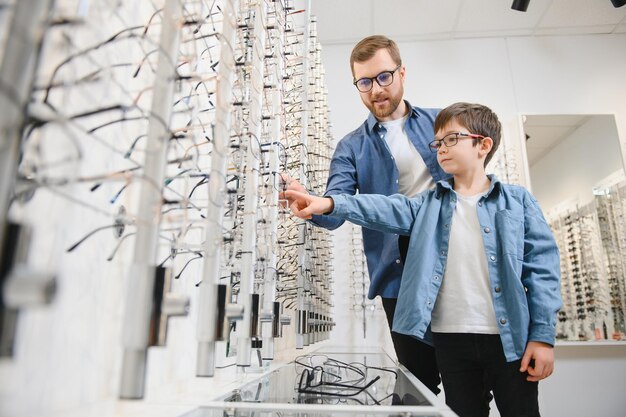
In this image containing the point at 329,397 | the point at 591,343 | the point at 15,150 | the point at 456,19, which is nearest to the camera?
the point at 15,150

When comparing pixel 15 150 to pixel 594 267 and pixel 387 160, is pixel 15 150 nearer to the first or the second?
pixel 387 160

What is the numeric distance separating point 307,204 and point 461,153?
1.48 feet

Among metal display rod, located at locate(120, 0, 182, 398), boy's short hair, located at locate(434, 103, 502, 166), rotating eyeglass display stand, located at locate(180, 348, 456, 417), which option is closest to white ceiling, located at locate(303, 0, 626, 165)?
boy's short hair, located at locate(434, 103, 502, 166)

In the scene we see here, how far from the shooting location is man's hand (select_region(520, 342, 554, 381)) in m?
0.99

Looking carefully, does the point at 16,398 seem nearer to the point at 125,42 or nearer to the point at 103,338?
the point at 103,338

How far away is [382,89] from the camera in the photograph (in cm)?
144

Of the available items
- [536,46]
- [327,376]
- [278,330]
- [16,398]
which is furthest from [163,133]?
[536,46]

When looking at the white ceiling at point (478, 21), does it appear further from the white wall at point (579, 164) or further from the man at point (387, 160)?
the man at point (387, 160)

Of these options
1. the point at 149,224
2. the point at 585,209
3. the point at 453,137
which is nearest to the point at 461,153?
the point at 453,137

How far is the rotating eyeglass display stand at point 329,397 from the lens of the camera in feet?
2.08

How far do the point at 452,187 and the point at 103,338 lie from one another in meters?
0.94

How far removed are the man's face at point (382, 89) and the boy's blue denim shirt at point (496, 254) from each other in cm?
38

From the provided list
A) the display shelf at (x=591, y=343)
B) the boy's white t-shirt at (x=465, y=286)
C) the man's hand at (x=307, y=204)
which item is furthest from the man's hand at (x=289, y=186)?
the display shelf at (x=591, y=343)

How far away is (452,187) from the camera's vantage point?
4.14 feet
